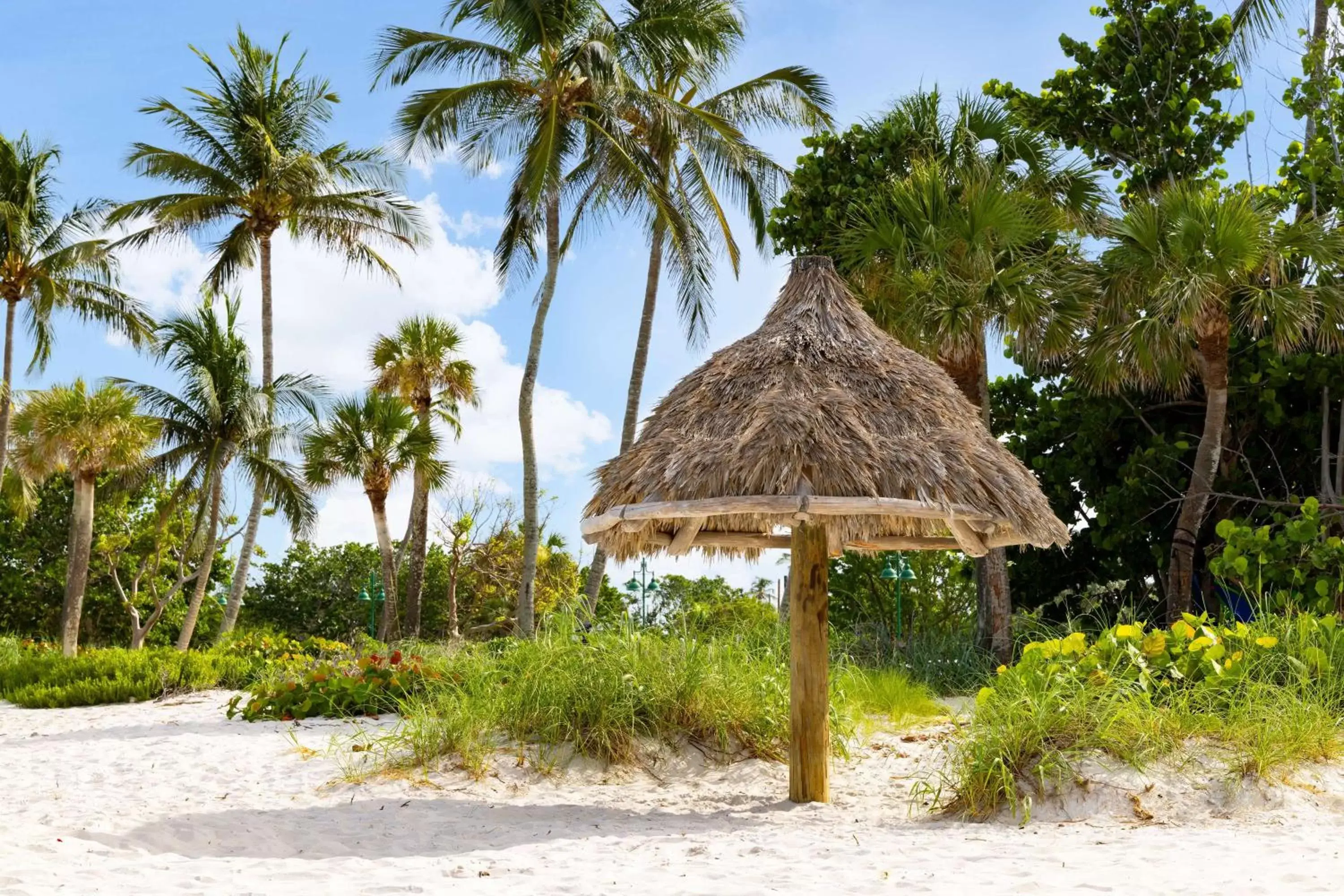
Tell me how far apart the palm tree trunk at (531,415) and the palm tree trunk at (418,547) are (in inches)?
207

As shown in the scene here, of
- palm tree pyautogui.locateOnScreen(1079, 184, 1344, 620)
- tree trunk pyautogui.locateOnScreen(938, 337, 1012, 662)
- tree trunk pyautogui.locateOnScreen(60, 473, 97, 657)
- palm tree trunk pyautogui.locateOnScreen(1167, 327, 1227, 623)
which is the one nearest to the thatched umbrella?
tree trunk pyautogui.locateOnScreen(938, 337, 1012, 662)

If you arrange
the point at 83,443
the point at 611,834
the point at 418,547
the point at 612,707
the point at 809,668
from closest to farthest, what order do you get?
the point at 611,834
the point at 809,668
the point at 612,707
the point at 83,443
the point at 418,547

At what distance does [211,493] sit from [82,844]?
59.7ft

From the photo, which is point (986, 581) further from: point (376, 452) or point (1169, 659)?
point (376, 452)

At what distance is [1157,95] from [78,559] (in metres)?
20.4

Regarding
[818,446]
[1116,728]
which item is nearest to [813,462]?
[818,446]

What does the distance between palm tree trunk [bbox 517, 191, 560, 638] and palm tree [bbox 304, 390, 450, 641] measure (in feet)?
16.6

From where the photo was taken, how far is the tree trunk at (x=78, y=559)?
68.7ft

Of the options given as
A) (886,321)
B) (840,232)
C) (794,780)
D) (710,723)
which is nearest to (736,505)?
(794,780)

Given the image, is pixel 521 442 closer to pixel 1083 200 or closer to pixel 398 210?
pixel 398 210

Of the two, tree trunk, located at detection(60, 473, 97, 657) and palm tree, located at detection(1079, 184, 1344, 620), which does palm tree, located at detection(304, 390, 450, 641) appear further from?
palm tree, located at detection(1079, 184, 1344, 620)

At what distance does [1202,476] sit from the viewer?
1370cm

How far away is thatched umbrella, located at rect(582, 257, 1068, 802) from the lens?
6398mm

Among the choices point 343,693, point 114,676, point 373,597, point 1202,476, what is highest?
point 1202,476
